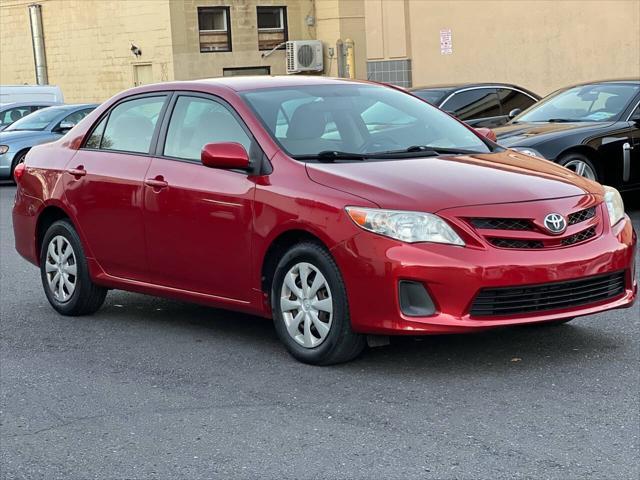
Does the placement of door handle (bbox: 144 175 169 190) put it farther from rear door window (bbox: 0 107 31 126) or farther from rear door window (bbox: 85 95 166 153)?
rear door window (bbox: 0 107 31 126)

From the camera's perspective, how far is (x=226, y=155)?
6684mm

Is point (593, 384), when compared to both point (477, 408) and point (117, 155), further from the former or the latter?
point (117, 155)

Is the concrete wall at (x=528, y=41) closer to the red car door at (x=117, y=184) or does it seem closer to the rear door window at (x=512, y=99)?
the rear door window at (x=512, y=99)

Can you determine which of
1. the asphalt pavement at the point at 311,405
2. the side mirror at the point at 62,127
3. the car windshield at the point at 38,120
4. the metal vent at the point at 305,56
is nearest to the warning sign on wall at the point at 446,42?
the metal vent at the point at 305,56

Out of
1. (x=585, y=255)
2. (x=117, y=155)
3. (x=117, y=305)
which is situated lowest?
(x=117, y=305)

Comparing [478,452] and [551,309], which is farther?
[551,309]

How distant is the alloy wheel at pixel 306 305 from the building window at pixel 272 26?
3398 cm

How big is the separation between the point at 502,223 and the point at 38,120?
17.2m

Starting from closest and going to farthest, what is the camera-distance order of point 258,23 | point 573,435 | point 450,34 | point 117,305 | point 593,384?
point 573,435 < point 593,384 < point 117,305 < point 450,34 < point 258,23

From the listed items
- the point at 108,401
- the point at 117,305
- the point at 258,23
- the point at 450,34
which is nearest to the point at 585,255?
the point at 108,401

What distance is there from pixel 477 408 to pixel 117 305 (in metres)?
3.76

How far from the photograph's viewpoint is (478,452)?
194 inches

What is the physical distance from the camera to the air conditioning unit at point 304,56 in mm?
37844

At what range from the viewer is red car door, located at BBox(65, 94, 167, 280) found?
7.50 m
